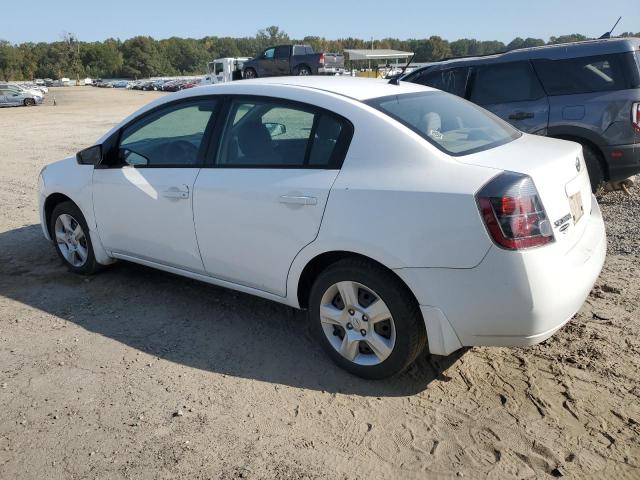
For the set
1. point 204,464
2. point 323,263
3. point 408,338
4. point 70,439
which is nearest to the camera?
point 204,464

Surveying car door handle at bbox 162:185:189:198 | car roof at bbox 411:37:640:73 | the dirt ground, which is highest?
car roof at bbox 411:37:640:73

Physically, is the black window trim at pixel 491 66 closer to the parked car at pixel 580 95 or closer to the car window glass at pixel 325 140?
the parked car at pixel 580 95

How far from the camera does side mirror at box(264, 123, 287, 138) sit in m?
3.68

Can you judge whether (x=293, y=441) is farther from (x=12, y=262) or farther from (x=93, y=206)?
(x=12, y=262)

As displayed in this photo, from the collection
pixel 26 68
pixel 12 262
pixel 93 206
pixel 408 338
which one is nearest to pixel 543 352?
pixel 408 338

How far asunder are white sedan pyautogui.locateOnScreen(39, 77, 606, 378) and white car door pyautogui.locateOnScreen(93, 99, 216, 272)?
0.01 metres

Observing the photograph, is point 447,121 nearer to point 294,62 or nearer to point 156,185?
point 156,185

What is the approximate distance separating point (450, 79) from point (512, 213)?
522 cm

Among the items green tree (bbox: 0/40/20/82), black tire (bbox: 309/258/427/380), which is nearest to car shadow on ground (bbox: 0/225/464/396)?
black tire (bbox: 309/258/427/380)

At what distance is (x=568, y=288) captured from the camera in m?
2.83

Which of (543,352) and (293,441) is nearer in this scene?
(293,441)

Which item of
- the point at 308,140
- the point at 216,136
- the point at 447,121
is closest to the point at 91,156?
the point at 216,136

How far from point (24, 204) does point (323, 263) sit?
614 cm

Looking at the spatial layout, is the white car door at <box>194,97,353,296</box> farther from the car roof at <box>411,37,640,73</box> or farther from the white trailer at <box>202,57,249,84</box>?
the white trailer at <box>202,57,249,84</box>
